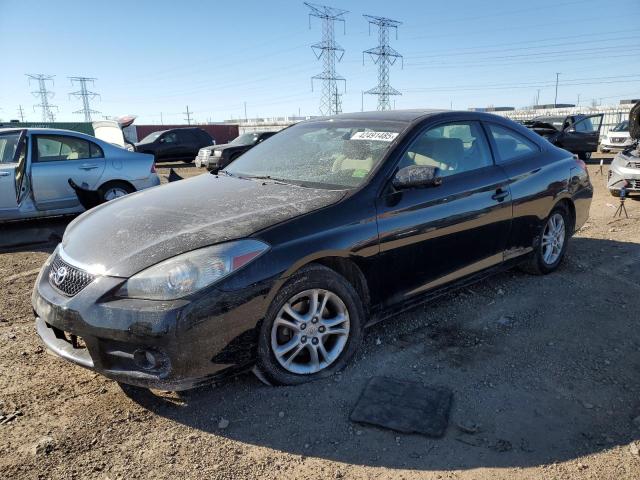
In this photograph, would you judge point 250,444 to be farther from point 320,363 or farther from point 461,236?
point 461,236

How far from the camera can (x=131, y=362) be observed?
2.49 m

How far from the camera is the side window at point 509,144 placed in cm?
421

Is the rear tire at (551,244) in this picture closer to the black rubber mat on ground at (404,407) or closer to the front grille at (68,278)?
the black rubber mat on ground at (404,407)

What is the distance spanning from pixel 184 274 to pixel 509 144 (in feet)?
10.3

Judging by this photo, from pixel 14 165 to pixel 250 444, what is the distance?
6268 millimetres

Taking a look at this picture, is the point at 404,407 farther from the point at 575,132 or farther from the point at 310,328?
the point at 575,132

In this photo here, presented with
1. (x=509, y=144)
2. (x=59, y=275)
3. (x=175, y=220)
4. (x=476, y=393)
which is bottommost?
(x=476, y=393)

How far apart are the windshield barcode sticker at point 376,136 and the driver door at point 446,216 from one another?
16 centimetres

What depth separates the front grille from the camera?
8.57 ft

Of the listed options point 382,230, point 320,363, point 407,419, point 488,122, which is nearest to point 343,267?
point 382,230

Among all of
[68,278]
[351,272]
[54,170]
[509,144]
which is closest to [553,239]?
[509,144]

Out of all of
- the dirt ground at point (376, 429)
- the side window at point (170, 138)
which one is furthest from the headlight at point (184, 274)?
the side window at point (170, 138)

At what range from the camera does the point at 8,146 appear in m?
7.14

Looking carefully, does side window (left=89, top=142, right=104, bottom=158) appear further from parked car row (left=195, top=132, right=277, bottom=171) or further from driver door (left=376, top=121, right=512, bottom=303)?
parked car row (left=195, top=132, right=277, bottom=171)
